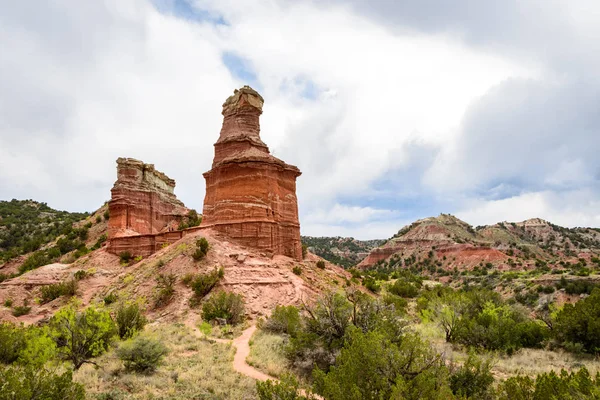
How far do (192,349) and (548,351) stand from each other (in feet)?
52.5

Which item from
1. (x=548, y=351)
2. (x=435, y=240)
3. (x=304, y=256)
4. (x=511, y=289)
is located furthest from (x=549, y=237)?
(x=548, y=351)

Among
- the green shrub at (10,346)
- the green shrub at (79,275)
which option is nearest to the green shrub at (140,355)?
the green shrub at (10,346)

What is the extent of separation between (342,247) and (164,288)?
121117 mm

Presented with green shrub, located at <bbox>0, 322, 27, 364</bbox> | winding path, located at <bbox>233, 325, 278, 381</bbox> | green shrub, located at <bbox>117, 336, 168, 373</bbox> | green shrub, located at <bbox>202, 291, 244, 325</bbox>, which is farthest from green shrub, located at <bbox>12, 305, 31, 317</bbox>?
green shrub, located at <bbox>117, 336, 168, 373</bbox>

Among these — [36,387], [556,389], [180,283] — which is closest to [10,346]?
[36,387]

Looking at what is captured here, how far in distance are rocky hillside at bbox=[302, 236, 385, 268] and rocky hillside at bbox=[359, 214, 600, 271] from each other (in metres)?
17.7

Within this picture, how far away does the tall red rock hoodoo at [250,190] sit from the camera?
30.9 m

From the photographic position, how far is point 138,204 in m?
46.1

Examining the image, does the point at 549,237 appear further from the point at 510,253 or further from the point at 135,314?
the point at 135,314

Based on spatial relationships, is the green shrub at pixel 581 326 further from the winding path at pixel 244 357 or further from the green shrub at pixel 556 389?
the winding path at pixel 244 357

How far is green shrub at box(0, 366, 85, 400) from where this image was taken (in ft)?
22.7

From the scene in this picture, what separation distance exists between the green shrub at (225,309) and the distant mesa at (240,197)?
7.73 meters

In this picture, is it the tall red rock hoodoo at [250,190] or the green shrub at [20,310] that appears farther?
the tall red rock hoodoo at [250,190]

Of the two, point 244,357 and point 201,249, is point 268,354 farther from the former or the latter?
point 201,249
